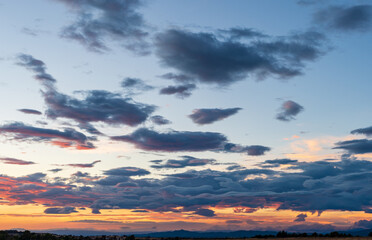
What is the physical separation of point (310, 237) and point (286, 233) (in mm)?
14062

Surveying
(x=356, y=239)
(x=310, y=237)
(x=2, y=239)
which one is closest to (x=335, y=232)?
(x=310, y=237)

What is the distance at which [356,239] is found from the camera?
13200 cm

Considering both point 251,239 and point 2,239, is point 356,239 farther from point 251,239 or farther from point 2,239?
point 2,239

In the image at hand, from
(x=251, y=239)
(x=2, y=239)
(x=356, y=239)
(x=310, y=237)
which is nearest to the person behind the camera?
(x=356, y=239)

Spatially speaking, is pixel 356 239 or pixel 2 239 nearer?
pixel 356 239

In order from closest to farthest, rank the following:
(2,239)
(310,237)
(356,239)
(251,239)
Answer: (356,239)
(310,237)
(251,239)
(2,239)

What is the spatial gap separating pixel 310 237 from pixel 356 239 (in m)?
23.7

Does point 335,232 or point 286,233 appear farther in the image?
point 286,233

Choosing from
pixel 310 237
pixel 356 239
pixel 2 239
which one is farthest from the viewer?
pixel 2 239

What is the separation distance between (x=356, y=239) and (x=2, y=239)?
15419 cm

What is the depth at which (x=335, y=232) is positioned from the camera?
156 meters

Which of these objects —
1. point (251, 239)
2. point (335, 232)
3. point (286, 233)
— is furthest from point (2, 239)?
point (335, 232)

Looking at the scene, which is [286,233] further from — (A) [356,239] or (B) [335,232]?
(A) [356,239]

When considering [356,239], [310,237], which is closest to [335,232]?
[310,237]
